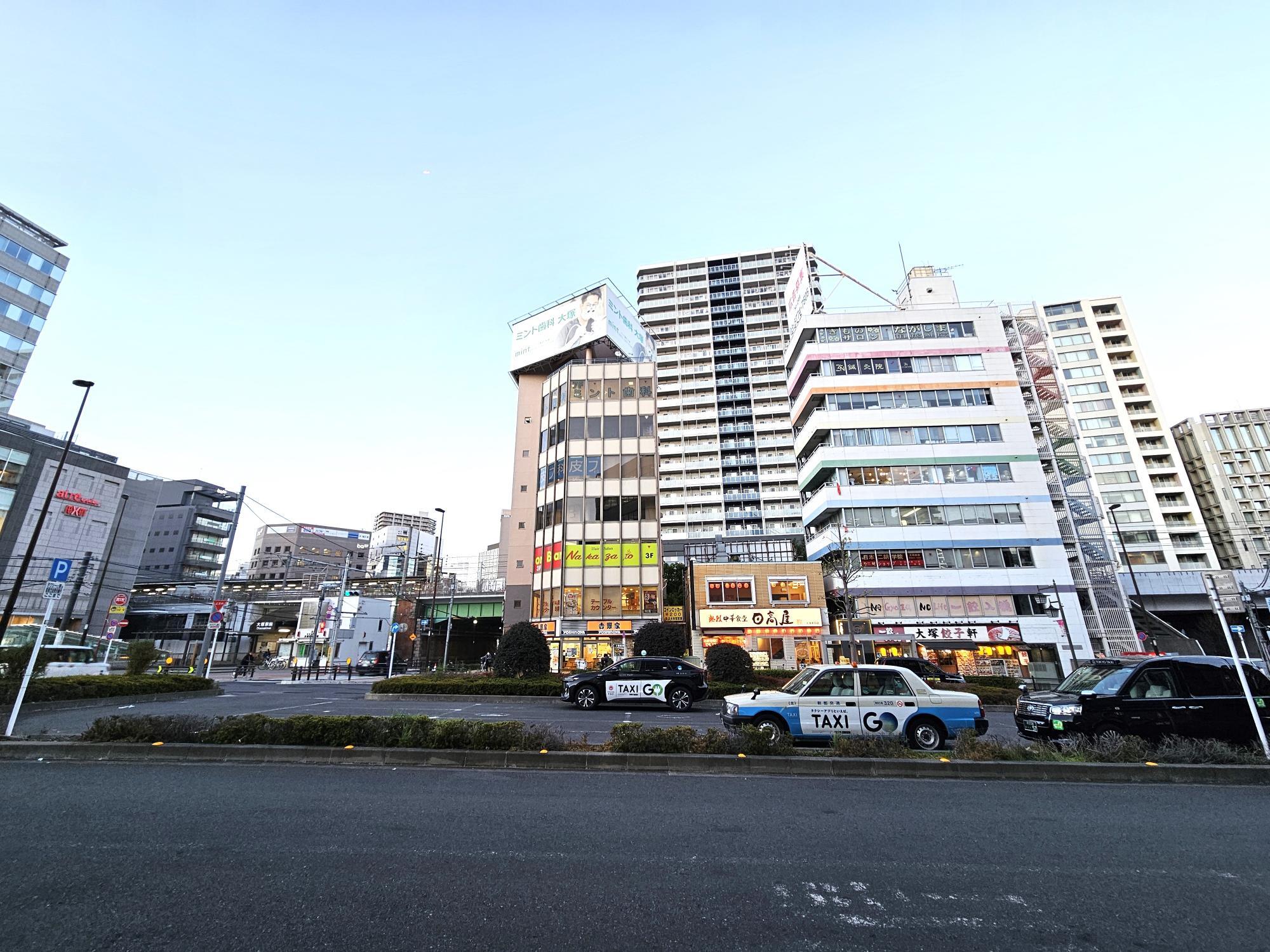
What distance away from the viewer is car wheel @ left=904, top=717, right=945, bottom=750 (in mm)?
11438

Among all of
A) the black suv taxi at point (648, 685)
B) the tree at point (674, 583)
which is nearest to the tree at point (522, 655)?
the black suv taxi at point (648, 685)

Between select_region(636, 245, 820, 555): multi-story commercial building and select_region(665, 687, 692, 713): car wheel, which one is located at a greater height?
select_region(636, 245, 820, 555): multi-story commercial building

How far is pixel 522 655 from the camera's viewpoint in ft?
86.3

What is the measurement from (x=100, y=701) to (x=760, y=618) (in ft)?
122

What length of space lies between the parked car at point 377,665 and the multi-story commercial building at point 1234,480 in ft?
323

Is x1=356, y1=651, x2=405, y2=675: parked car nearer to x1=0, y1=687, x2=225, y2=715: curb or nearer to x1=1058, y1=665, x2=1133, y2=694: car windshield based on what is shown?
x1=0, y1=687, x2=225, y2=715: curb

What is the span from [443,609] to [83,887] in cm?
6317

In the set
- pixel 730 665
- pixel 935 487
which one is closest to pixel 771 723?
pixel 730 665

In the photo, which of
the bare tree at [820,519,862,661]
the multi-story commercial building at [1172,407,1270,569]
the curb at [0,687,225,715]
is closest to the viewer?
the curb at [0,687,225,715]

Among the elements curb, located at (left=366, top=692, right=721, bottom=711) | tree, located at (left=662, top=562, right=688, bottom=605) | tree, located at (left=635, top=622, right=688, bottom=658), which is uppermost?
tree, located at (left=662, top=562, right=688, bottom=605)

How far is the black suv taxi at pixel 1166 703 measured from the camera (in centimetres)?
1079

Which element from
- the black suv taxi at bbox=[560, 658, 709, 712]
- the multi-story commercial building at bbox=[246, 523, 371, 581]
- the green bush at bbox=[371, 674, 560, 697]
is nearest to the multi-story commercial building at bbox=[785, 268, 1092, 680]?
the black suv taxi at bbox=[560, 658, 709, 712]

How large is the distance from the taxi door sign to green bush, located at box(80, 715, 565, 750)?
9638 millimetres

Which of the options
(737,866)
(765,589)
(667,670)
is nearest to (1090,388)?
(765,589)
